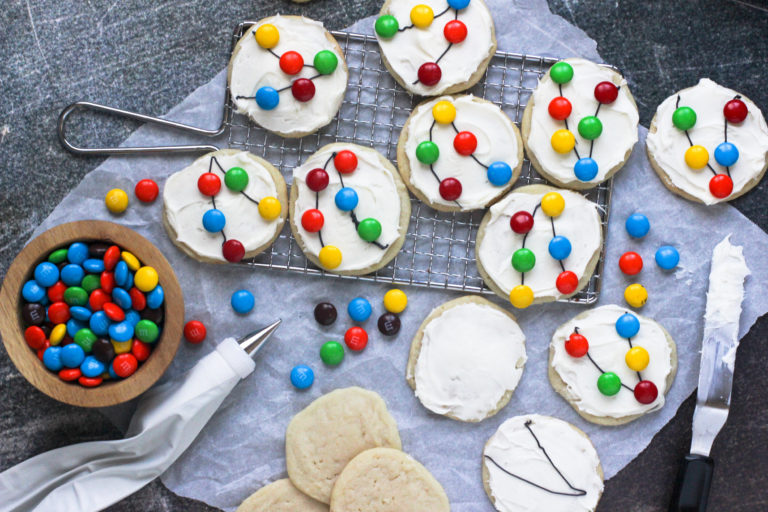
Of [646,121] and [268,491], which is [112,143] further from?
[646,121]

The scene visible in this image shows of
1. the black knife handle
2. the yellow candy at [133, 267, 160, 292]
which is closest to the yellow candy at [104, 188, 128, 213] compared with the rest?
the yellow candy at [133, 267, 160, 292]

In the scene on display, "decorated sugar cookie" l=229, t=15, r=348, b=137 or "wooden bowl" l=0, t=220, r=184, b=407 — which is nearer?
"wooden bowl" l=0, t=220, r=184, b=407

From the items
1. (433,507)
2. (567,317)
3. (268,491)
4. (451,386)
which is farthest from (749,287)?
(268,491)

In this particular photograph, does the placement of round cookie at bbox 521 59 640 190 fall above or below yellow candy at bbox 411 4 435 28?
below

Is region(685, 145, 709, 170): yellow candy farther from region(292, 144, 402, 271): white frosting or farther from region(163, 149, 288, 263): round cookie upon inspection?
region(163, 149, 288, 263): round cookie

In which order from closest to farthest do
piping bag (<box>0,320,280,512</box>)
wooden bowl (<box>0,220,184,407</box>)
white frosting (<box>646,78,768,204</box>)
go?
wooden bowl (<box>0,220,184,407</box>) → piping bag (<box>0,320,280,512</box>) → white frosting (<box>646,78,768,204</box>)

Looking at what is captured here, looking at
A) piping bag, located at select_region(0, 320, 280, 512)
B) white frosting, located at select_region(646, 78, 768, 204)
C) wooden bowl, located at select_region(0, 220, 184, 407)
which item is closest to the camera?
wooden bowl, located at select_region(0, 220, 184, 407)
